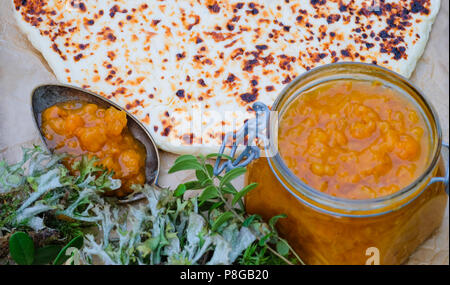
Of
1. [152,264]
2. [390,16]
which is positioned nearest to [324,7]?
[390,16]

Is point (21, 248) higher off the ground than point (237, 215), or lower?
lower

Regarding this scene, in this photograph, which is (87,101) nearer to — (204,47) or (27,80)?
(27,80)

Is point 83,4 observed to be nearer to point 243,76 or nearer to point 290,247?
point 243,76

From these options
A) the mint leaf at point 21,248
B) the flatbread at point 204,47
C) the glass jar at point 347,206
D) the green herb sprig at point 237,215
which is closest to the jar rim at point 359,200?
the glass jar at point 347,206

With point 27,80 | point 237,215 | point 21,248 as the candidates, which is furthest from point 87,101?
point 237,215

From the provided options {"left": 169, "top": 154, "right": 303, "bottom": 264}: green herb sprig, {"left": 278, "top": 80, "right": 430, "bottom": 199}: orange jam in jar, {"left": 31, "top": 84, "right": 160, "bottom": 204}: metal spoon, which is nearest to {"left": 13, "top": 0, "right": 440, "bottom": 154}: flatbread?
{"left": 31, "top": 84, "right": 160, "bottom": 204}: metal spoon

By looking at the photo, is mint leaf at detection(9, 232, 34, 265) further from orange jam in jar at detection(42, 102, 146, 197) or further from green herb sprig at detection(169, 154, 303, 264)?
green herb sprig at detection(169, 154, 303, 264)
